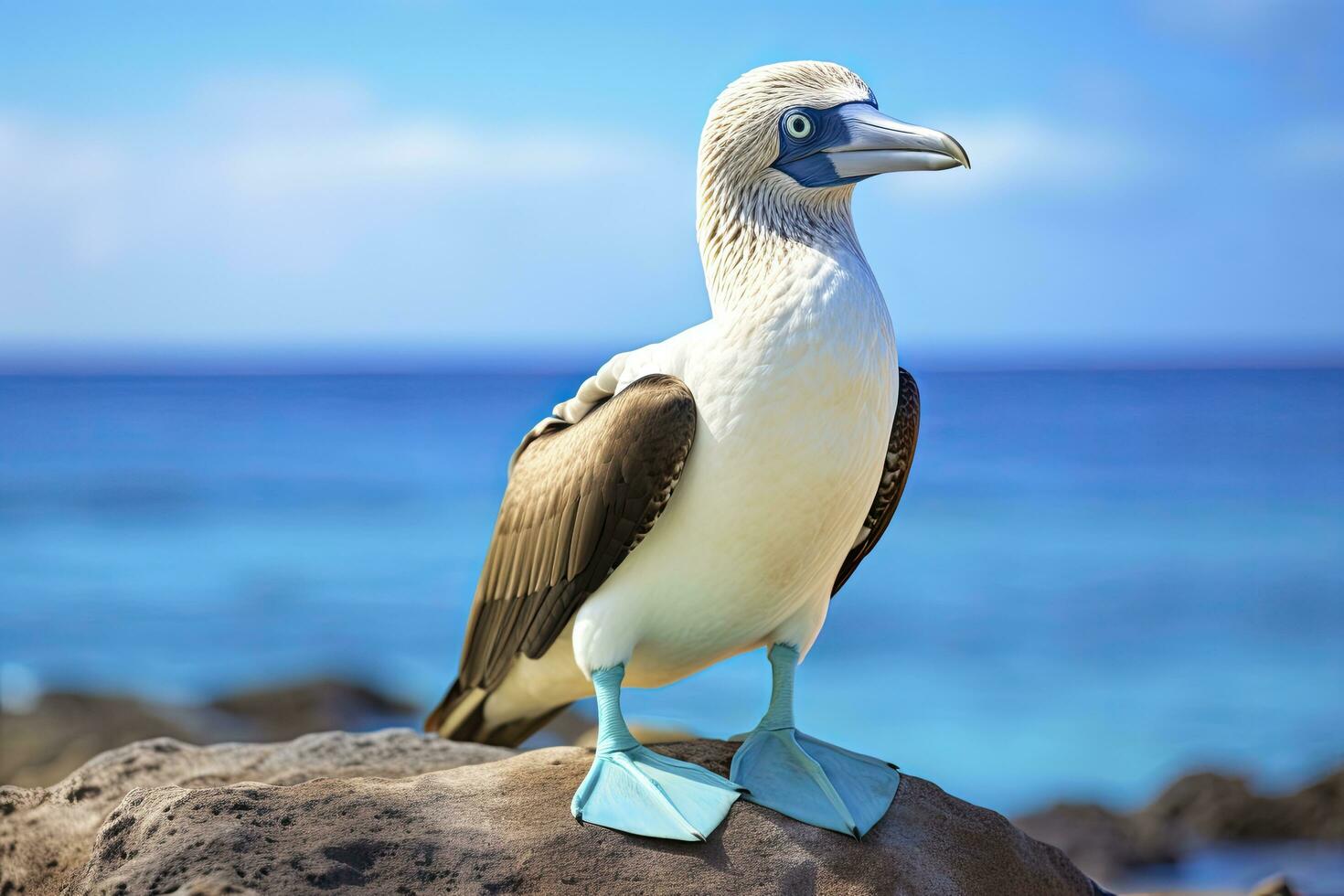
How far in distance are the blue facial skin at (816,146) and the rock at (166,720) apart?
773cm

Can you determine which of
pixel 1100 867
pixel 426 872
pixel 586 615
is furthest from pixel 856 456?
pixel 1100 867

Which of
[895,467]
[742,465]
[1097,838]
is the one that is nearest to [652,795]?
[742,465]

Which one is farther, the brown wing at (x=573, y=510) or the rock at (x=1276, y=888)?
the rock at (x=1276, y=888)

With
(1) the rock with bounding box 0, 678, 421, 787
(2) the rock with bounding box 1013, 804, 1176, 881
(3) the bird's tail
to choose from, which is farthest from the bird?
(1) the rock with bounding box 0, 678, 421, 787

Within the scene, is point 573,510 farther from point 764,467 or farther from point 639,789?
point 639,789

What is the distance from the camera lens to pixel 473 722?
464 centimetres

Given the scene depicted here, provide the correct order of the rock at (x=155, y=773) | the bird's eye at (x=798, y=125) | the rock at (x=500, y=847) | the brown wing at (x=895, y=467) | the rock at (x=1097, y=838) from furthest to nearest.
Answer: the rock at (x=1097, y=838), the rock at (x=155, y=773), the brown wing at (x=895, y=467), the bird's eye at (x=798, y=125), the rock at (x=500, y=847)

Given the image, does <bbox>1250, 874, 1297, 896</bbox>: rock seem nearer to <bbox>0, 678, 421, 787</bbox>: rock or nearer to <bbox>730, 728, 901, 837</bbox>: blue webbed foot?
<bbox>730, 728, 901, 837</bbox>: blue webbed foot

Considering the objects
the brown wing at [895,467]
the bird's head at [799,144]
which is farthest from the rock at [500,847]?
the bird's head at [799,144]

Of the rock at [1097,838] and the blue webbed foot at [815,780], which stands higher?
the blue webbed foot at [815,780]

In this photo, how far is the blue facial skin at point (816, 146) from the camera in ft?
11.4

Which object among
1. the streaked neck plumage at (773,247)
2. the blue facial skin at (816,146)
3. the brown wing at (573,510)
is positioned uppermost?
the blue facial skin at (816,146)

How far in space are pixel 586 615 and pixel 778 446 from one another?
0.80 metres

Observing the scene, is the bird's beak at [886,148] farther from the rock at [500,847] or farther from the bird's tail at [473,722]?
the bird's tail at [473,722]
